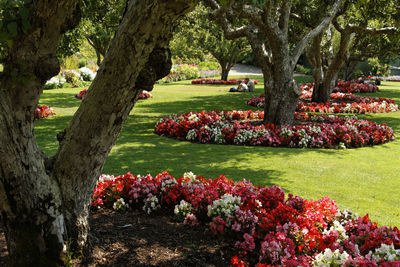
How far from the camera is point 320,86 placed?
62.4 ft

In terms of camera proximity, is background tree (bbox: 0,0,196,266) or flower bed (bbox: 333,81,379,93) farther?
flower bed (bbox: 333,81,379,93)

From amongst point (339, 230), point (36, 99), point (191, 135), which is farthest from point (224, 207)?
point (191, 135)

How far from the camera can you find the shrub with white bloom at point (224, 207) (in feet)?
14.9

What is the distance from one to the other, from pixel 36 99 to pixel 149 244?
2.02 m

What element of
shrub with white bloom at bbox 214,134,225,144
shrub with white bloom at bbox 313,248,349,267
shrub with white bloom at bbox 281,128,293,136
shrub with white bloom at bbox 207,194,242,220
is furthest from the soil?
shrub with white bloom at bbox 281,128,293,136

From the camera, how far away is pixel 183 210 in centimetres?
496

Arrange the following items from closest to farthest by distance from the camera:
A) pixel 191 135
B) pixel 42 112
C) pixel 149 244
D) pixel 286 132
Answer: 1. pixel 149 244
2. pixel 286 132
3. pixel 191 135
4. pixel 42 112

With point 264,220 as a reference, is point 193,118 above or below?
above

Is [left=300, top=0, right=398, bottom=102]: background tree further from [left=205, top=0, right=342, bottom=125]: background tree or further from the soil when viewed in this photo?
the soil

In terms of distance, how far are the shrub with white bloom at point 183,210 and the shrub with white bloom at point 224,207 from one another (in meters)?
0.37

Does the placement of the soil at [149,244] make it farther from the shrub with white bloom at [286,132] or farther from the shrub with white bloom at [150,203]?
the shrub with white bloom at [286,132]

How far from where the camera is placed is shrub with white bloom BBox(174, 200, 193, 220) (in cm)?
492

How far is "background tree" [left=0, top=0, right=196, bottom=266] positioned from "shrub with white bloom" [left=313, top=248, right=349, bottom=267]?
2242 mm

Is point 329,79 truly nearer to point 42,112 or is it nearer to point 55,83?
point 42,112
